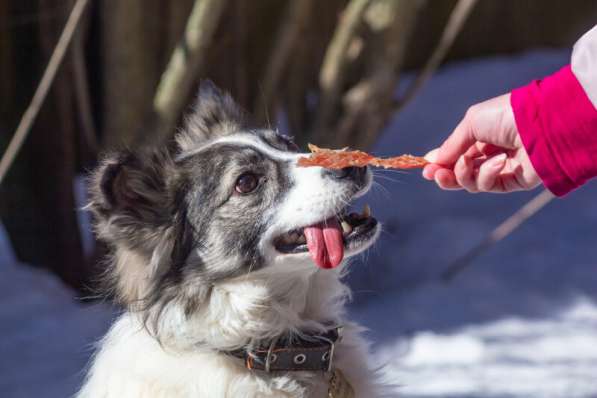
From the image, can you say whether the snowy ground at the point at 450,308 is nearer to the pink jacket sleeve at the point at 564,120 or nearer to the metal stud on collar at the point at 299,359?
the metal stud on collar at the point at 299,359

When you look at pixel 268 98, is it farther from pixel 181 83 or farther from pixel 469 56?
pixel 469 56

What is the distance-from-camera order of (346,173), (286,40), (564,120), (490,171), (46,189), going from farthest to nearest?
(46,189) < (286,40) < (346,173) < (490,171) < (564,120)

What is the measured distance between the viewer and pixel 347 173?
2705 millimetres

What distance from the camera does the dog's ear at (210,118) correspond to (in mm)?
3297

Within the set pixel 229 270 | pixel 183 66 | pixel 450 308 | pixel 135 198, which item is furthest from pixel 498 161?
pixel 450 308

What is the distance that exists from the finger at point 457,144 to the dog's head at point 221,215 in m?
0.25

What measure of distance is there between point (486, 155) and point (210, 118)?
1108 mm

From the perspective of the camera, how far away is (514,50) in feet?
27.2

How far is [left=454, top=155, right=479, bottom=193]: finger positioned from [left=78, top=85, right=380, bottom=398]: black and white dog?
0.94ft

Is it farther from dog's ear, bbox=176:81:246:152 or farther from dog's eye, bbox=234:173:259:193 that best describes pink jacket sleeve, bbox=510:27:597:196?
dog's ear, bbox=176:81:246:152

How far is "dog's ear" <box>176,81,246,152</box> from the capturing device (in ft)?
10.8

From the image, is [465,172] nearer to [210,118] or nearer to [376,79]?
[210,118]

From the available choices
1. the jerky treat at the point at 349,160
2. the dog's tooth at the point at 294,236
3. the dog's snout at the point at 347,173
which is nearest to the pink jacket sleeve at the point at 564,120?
the jerky treat at the point at 349,160

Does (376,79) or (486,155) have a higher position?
(376,79)
